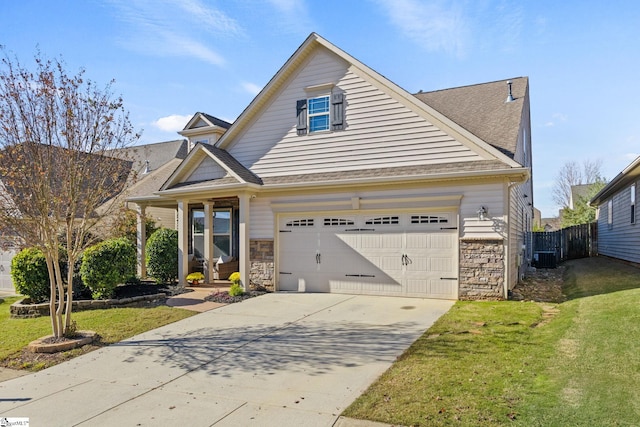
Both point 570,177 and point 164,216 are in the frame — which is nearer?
point 164,216

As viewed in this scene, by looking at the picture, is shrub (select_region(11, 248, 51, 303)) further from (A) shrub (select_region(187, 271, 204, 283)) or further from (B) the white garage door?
(B) the white garage door

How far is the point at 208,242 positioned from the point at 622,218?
16.1 meters

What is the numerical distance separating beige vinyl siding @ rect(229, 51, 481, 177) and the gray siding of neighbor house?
8588mm

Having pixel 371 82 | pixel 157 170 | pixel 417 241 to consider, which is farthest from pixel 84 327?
pixel 157 170

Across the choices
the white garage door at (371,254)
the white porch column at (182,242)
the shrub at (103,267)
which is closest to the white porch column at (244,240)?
the white garage door at (371,254)

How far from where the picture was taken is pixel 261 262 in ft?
41.0

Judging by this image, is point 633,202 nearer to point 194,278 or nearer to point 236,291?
point 236,291

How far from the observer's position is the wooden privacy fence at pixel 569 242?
72.3 feet

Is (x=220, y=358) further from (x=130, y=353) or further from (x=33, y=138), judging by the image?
(x=33, y=138)

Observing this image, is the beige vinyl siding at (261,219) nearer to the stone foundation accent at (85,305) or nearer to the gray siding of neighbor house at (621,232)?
the stone foundation accent at (85,305)

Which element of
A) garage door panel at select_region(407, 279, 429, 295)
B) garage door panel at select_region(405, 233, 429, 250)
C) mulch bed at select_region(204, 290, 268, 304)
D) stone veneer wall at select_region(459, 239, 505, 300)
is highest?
garage door panel at select_region(405, 233, 429, 250)

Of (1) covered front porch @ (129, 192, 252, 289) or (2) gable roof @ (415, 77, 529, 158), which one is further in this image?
(1) covered front porch @ (129, 192, 252, 289)

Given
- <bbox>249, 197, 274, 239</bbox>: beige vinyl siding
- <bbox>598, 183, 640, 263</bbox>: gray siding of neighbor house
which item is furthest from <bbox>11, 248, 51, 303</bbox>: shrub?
<bbox>598, 183, 640, 263</bbox>: gray siding of neighbor house

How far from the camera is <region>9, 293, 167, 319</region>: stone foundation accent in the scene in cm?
962
